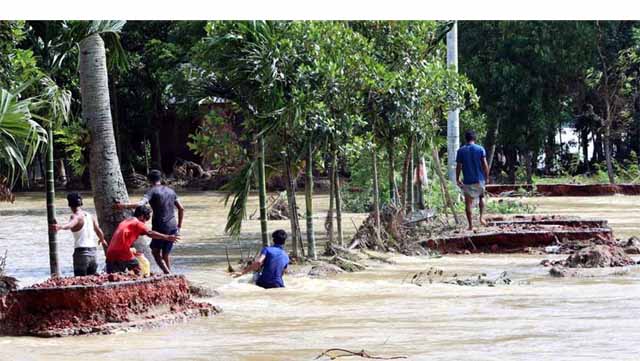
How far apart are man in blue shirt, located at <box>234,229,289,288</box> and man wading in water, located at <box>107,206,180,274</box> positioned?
1245mm

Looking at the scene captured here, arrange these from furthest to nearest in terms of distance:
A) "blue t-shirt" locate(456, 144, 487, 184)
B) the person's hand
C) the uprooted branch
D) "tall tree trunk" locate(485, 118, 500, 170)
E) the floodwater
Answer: "tall tree trunk" locate(485, 118, 500, 170)
"blue t-shirt" locate(456, 144, 487, 184)
the person's hand
the floodwater
the uprooted branch

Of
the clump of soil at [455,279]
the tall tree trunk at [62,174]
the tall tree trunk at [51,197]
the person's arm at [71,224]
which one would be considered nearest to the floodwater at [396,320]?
the clump of soil at [455,279]

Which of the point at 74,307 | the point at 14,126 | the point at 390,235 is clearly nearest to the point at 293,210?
the point at 390,235

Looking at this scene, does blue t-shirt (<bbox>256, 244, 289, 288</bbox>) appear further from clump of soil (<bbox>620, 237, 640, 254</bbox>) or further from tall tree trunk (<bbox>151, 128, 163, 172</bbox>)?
tall tree trunk (<bbox>151, 128, 163, 172</bbox>)

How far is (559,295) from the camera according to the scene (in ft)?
43.7

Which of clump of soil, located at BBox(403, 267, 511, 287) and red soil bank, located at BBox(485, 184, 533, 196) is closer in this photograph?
clump of soil, located at BBox(403, 267, 511, 287)

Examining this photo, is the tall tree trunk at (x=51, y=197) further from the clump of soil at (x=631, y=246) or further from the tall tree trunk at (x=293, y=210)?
the clump of soil at (x=631, y=246)

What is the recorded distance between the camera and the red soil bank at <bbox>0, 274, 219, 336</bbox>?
A: 10914mm

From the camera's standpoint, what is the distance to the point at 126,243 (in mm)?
12625

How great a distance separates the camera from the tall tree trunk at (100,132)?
14.6 meters

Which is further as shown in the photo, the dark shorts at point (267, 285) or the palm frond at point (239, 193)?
the palm frond at point (239, 193)

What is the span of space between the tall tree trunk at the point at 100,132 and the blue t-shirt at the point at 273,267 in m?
2.08

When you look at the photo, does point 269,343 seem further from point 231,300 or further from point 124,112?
point 124,112

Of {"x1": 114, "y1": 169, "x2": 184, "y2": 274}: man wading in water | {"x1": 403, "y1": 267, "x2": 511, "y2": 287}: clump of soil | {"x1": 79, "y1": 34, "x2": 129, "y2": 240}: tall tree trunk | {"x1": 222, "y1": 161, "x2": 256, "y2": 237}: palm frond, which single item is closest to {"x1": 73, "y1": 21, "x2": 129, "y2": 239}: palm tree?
{"x1": 79, "y1": 34, "x2": 129, "y2": 240}: tall tree trunk
